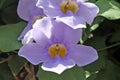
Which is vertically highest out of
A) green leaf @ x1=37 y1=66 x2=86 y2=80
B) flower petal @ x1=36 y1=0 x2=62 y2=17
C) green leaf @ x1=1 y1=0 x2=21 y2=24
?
flower petal @ x1=36 y1=0 x2=62 y2=17

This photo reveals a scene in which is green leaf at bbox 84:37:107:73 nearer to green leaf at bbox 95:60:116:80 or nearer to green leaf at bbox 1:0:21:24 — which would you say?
green leaf at bbox 95:60:116:80

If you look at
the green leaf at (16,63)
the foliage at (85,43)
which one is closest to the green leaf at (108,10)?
the foliage at (85,43)

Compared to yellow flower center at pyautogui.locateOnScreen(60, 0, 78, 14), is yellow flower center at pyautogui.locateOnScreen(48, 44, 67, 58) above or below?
below

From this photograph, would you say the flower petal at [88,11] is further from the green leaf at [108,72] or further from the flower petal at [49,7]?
the green leaf at [108,72]

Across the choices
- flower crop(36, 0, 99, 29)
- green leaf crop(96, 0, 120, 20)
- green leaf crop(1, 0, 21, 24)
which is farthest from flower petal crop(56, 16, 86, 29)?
green leaf crop(1, 0, 21, 24)

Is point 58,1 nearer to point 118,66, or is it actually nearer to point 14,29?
point 14,29

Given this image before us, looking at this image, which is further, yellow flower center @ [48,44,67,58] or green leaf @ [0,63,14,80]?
green leaf @ [0,63,14,80]
